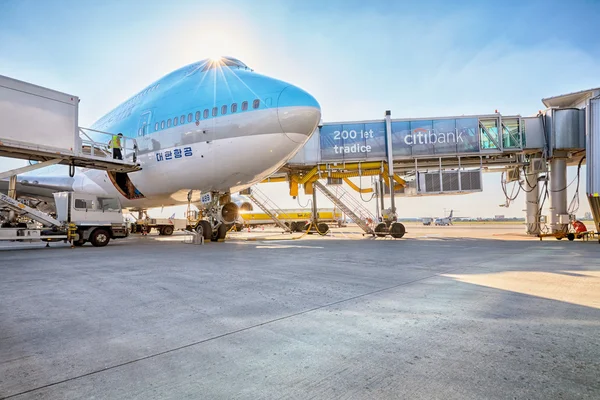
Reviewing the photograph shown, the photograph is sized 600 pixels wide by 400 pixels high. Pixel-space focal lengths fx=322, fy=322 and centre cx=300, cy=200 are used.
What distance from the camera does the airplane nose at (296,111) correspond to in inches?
408

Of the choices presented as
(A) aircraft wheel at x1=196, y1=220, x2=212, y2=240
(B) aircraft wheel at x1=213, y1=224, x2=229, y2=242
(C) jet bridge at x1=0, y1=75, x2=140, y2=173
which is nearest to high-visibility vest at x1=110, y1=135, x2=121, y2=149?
(C) jet bridge at x1=0, y1=75, x2=140, y2=173

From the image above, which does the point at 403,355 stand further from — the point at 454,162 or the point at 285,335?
the point at 454,162

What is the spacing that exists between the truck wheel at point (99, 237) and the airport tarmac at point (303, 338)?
856 centimetres

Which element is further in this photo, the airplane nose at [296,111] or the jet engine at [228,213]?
the jet engine at [228,213]

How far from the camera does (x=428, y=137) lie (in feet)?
58.0

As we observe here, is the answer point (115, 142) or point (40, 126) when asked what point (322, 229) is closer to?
point (115, 142)

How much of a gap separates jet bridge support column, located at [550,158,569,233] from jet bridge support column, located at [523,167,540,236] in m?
1.03

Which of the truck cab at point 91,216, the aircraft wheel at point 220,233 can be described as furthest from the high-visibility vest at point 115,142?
the aircraft wheel at point 220,233

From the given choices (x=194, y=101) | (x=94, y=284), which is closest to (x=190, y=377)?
(x=94, y=284)

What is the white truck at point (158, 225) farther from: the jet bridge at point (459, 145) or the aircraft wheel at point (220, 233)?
→ the jet bridge at point (459, 145)

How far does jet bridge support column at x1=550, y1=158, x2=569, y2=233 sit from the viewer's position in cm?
1722

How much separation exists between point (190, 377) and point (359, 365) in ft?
3.73

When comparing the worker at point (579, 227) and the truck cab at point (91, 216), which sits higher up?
the truck cab at point (91, 216)

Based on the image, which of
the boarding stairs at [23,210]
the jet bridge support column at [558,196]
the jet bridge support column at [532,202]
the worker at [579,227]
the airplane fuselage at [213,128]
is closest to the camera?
the airplane fuselage at [213,128]
